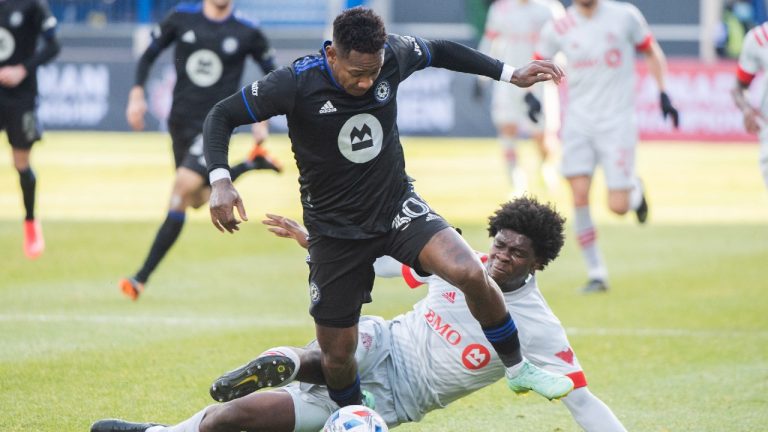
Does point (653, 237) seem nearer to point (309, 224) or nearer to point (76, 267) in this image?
point (76, 267)

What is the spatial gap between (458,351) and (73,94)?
24.3m

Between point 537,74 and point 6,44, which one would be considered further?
point 6,44

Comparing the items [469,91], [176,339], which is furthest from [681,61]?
[176,339]

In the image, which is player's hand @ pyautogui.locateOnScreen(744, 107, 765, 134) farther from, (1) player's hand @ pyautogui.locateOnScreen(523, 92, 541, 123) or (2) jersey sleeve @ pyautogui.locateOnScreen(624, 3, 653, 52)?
(2) jersey sleeve @ pyautogui.locateOnScreen(624, 3, 653, 52)

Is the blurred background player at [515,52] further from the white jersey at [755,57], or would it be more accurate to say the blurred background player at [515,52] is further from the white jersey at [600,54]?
the white jersey at [755,57]

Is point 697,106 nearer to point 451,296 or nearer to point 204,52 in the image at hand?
point 204,52

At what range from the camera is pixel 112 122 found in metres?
29.3

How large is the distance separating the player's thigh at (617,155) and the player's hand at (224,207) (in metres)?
6.81

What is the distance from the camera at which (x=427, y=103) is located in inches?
1107

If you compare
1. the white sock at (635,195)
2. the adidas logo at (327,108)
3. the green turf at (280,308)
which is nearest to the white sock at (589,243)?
the green turf at (280,308)

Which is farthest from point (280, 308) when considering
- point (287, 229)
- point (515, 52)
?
point (515, 52)

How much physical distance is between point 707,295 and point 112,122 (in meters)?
20.1

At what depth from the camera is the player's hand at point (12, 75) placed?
40.3 feet

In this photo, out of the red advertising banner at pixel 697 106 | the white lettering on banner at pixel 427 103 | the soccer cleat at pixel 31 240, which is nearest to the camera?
the soccer cleat at pixel 31 240
